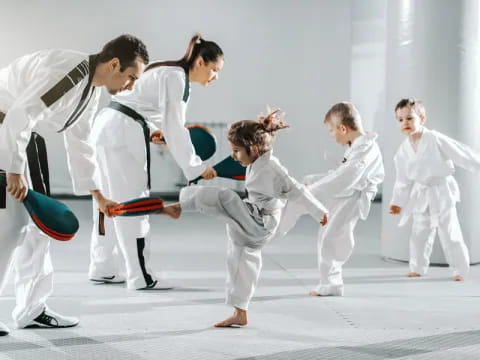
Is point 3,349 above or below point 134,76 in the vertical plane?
below

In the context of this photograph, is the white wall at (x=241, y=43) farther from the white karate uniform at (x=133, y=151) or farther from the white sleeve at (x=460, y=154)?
the white karate uniform at (x=133, y=151)

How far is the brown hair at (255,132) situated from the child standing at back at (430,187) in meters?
1.43

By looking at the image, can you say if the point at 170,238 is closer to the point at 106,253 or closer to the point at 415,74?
the point at 106,253

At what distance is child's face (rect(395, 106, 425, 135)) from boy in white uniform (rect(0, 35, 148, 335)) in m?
1.92

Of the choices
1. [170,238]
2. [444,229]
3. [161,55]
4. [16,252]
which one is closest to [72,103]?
[16,252]

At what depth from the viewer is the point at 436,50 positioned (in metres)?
4.37

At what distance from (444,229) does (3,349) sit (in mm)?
2579

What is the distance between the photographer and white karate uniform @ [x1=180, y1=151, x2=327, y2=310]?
2.67 meters

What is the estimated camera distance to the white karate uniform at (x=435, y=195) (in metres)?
3.85

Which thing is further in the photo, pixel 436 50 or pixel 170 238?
pixel 170 238

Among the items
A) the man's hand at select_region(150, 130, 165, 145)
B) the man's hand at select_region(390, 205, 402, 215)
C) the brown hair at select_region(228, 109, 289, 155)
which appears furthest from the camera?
the man's hand at select_region(390, 205, 402, 215)

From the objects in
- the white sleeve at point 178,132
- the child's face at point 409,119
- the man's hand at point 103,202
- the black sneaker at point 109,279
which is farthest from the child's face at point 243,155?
the child's face at point 409,119

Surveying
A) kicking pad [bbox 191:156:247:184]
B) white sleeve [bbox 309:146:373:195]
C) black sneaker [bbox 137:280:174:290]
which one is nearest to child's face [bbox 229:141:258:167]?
kicking pad [bbox 191:156:247:184]

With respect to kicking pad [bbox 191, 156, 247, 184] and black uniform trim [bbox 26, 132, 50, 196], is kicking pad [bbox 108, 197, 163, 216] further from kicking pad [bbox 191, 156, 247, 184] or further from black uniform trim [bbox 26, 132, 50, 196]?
kicking pad [bbox 191, 156, 247, 184]
